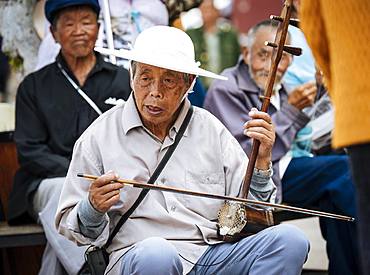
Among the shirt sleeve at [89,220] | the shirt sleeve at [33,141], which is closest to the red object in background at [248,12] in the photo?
the shirt sleeve at [33,141]

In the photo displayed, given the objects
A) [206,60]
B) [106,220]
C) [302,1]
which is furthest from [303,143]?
[206,60]

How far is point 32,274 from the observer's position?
5574mm

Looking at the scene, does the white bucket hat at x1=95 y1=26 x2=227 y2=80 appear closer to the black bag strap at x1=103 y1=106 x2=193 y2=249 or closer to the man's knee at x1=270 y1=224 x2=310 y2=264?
the black bag strap at x1=103 y1=106 x2=193 y2=249

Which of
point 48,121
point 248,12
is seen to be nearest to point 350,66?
point 48,121

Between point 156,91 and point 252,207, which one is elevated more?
point 156,91

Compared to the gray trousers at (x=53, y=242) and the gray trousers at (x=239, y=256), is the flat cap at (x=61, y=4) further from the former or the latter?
the gray trousers at (x=239, y=256)

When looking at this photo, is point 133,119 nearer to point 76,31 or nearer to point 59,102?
point 59,102

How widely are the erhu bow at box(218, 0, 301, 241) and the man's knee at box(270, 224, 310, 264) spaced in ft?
0.63

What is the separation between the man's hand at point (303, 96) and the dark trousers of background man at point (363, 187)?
116 inches

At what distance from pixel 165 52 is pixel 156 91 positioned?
0.17m

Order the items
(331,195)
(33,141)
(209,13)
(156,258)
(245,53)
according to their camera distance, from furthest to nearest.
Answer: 1. (209,13)
2. (245,53)
3. (331,195)
4. (33,141)
5. (156,258)

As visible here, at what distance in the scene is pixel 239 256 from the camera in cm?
417

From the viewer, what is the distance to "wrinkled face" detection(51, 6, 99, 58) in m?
5.38

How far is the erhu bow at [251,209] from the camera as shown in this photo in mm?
4160
